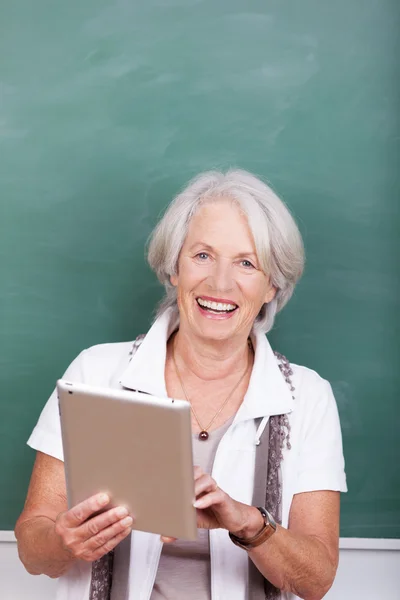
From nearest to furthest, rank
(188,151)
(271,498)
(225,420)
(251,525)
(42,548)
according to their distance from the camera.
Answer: (251,525), (42,548), (271,498), (225,420), (188,151)

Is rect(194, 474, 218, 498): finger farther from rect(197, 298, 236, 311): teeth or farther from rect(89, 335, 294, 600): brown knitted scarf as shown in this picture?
rect(197, 298, 236, 311): teeth

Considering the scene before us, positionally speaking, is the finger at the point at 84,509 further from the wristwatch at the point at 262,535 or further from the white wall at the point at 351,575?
the white wall at the point at 351,575

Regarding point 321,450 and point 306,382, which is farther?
point 306,382

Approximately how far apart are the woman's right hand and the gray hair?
0.74 meters

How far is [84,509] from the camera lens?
5.25 feet

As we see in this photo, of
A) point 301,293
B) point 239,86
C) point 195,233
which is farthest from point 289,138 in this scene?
point 195,233

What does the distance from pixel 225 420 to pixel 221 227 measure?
0.47m

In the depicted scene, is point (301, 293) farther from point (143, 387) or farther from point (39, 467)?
point (39, 467)

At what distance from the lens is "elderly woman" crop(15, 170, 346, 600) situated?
1.96 metres

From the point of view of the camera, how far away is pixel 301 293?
261cm

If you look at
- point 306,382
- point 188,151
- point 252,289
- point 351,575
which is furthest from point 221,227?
point 351,575

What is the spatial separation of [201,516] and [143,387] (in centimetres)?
41

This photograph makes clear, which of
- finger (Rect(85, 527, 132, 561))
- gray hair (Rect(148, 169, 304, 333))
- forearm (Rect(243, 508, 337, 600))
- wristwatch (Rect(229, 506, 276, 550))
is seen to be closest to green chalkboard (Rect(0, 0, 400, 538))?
gray hair (Rect(148, 169, 304, 333))

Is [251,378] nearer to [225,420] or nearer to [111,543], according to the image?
[225,420]
